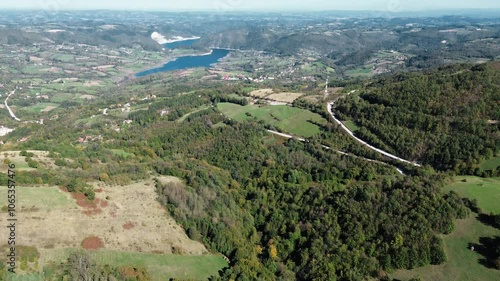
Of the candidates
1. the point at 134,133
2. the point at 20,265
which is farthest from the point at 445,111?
the point at 20,265

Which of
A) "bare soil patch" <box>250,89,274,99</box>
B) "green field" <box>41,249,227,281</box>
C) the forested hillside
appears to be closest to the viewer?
"green field" <box>41,249,227,281</box>

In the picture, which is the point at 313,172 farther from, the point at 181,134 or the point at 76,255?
the point at 76,255

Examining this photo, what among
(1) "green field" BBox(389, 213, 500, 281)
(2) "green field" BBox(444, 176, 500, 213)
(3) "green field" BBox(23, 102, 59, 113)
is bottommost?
(3) "green field" BBox(23, 102, 59, 113)

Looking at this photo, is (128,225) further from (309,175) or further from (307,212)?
(309,175)

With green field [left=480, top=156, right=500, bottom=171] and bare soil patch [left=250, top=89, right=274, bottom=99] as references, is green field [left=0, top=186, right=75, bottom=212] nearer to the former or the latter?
green field [left=480, top=156, right=500, bottom=171]

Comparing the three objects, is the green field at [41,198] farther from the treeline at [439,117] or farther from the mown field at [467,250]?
the treeline at [439,117]

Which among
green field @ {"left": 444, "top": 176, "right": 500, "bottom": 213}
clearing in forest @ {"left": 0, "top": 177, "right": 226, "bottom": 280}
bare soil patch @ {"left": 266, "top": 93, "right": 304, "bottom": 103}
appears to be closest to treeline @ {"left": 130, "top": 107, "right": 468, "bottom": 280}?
clearing in forest @ {"left": 0, "top": 177, "right": 226, "bottom": 280}

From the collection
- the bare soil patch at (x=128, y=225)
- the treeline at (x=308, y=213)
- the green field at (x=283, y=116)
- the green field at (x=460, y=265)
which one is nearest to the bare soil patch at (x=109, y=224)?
the bare soil patch at (x=128, y=225)

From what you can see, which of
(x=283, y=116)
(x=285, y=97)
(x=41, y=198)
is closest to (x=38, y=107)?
(x=285, y=97)
